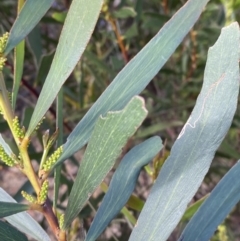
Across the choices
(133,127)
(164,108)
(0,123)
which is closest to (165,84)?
(164,108)

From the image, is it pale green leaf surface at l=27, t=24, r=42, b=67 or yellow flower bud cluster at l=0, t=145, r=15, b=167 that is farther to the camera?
pale green leaf surface at l=27, t=24, r=42, b=67

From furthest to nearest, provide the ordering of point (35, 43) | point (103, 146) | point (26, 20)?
point (35, 43) < point (26, 20) < point (103, 146)

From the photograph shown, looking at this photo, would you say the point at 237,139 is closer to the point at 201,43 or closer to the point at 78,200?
the point at 201,43

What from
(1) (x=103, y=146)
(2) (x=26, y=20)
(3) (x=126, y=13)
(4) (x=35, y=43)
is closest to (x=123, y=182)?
→ (1) (x=103, y=146)

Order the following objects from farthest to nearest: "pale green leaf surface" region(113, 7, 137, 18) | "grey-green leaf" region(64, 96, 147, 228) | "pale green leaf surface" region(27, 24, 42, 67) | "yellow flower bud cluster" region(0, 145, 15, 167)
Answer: "pale green leaf surface" region(27, 24, 42, 67)
"pale green leaf surface" region(113, 7, 137, 18)
"yellow flower bud cluster" region(0, 145, 15, 167)
"grey-green leaf" region(64, 96, 147, 228)

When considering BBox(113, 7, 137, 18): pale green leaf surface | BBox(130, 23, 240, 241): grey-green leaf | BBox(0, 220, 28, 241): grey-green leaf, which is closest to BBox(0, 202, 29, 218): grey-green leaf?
BBox(0, 220, 28, 241): grey-green leaf

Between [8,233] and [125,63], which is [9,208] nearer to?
[8,233]

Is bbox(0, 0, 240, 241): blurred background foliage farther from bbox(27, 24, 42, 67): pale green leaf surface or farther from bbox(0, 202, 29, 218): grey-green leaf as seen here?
bbox(0, 202, 29, 218): grey-green leaf
